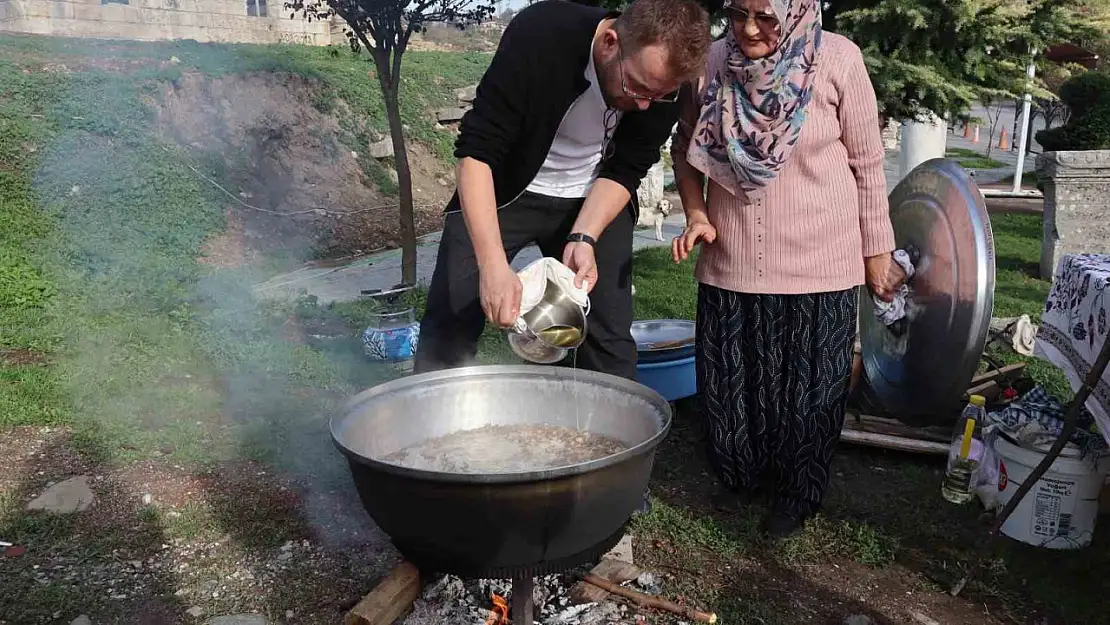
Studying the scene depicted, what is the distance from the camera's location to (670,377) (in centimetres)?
405

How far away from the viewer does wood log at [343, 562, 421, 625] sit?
230cm

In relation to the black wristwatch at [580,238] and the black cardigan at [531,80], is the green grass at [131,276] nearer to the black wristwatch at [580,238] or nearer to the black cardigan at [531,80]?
the black wristwatch at [580,238]

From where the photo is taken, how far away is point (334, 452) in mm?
3781

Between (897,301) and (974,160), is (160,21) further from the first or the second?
(974,160)

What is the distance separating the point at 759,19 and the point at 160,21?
A: 54.1 ft

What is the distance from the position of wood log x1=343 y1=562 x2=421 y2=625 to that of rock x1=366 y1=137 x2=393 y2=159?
10128mm

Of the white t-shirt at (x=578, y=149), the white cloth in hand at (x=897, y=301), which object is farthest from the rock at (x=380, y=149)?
the white cloth in hand at (x=897, y=301)

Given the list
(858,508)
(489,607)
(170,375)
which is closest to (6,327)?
(170,375)

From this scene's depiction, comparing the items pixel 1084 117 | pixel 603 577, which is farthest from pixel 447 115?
pixel 603 577

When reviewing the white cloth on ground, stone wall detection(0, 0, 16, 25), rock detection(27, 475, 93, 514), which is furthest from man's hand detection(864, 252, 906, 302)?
stone wall detection(0, 0, 16, 25)

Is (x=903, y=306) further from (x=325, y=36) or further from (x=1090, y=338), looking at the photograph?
(x=325, y=36)

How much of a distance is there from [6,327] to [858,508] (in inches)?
206

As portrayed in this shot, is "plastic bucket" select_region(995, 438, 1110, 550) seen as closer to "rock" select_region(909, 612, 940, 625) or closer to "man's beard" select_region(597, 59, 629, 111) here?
"rock" select_region(909, 612, 940, 625)

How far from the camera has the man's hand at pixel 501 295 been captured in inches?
83.4
